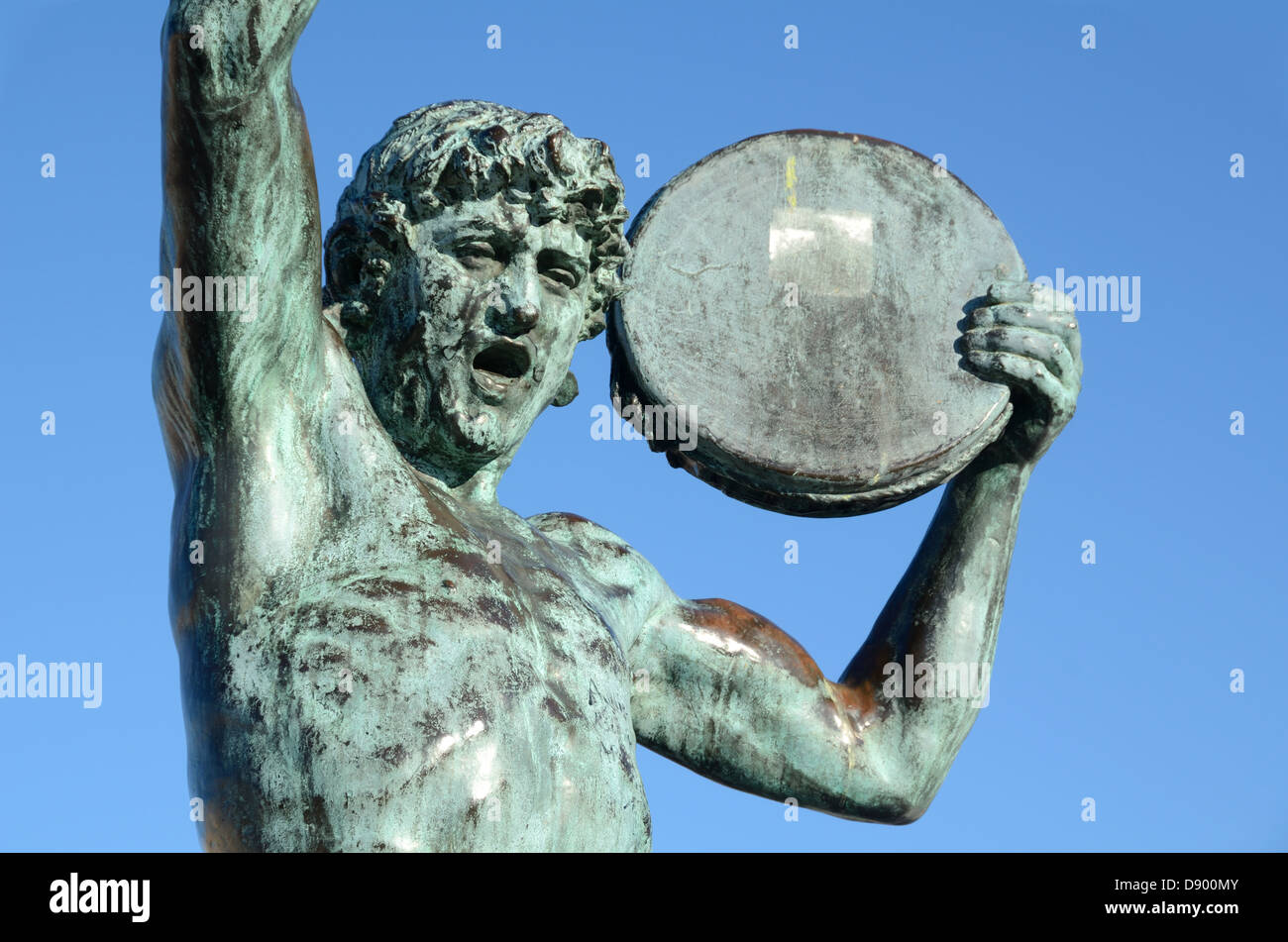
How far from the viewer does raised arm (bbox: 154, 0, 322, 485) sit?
7.16 m

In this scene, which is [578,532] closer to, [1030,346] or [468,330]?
[468,330]

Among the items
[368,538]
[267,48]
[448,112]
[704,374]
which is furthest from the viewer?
[704,374]

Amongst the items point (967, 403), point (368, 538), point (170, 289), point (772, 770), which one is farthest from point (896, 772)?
point (170, 289)

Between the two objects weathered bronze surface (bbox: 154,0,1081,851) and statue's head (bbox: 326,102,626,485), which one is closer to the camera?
weathered bronze surface (bbox: 154,0,1081,851)

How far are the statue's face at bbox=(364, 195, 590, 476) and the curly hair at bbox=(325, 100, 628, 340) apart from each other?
0.06 metres

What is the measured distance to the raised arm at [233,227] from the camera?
7.16 metres

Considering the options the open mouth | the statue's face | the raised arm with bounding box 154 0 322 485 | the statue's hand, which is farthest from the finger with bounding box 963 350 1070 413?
the raised arm with bounding box 154 0 322 485

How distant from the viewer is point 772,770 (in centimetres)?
899

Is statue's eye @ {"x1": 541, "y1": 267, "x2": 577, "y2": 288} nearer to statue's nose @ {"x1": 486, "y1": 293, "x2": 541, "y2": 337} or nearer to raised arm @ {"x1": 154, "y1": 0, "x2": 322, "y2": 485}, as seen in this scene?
statue's nose @ {"x1": 486, "y1": 293, "x2": 541, "y2": 337}

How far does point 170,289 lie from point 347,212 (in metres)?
1.11

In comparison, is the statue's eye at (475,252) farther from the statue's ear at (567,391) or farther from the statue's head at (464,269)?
the statue's ear at (567,391)

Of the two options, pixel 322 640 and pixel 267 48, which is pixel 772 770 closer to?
pixel 322 640

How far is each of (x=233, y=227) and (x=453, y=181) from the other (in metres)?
1.07

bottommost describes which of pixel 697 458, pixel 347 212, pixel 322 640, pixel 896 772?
pixel 896 772
